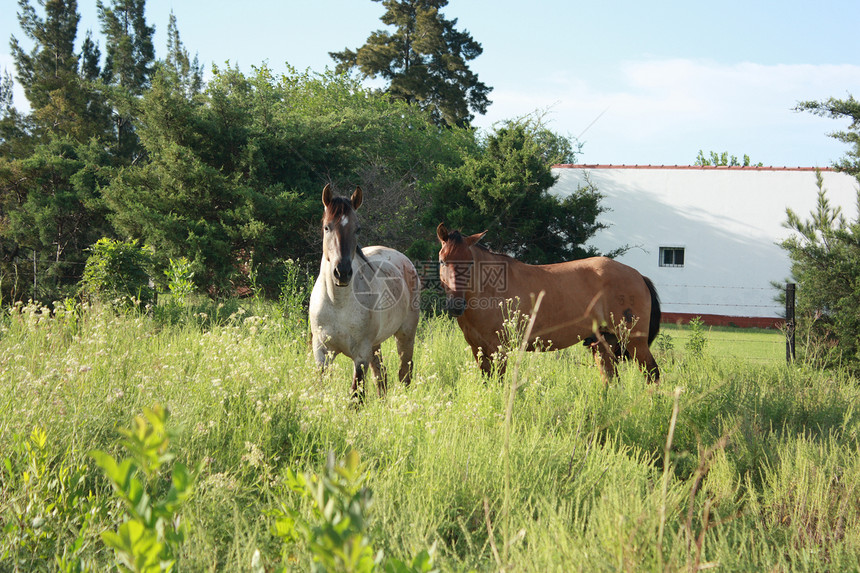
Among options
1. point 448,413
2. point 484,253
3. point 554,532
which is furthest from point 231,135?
point 554,532

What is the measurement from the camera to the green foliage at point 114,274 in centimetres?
855

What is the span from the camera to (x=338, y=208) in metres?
4.62

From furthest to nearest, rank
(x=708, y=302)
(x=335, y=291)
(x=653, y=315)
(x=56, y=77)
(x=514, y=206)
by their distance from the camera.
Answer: (x=56, y=77) → (x=708, y=302) → (x=514, y=206) → (x=653, y=315) → (x=335, y=291)

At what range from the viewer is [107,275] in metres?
8.70

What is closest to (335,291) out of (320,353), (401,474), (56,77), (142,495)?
(320,353)

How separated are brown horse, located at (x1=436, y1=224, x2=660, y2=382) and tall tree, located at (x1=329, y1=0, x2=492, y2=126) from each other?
86.7ft

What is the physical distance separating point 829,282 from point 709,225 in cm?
1478

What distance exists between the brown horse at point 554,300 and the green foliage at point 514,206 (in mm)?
5501

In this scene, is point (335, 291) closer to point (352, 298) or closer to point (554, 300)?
point (352, 298)

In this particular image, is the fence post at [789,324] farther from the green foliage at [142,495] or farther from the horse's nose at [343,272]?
the green foliage at [142,495]

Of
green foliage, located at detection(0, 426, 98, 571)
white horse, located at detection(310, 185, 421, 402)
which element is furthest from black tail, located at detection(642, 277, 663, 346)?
green foliage, located at detection(0, 426, 98, 571)

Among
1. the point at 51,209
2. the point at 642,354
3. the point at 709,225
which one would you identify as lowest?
the point at 642,354

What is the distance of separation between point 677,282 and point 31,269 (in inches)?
799

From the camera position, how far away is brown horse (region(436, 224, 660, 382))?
571 centimetres
